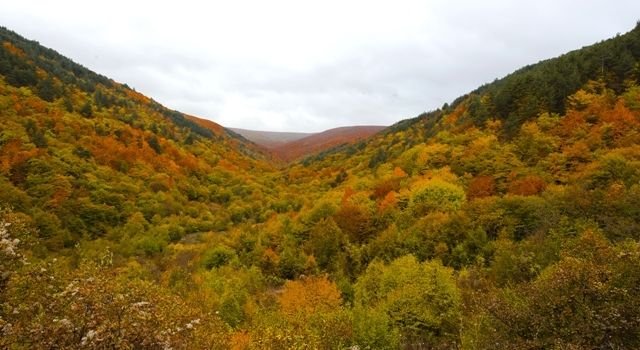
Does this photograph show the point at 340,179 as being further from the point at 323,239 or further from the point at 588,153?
the point at 588,153

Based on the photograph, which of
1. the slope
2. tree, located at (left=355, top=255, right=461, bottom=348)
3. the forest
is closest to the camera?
the forest

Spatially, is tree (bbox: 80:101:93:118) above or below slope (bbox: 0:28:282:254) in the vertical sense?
above

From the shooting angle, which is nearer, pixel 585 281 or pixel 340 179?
pixel 585 281

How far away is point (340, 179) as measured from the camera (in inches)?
3821

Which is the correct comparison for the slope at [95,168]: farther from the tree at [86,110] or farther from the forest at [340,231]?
the forest at [340,231]

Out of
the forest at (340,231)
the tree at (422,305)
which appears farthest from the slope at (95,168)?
the tree at (422,305)

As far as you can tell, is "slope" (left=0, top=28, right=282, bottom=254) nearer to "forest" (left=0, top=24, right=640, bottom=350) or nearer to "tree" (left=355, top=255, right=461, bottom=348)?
"forest" (left=0, top=24, right=640, bottom=350)

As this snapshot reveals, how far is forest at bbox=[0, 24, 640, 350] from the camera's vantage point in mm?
13938

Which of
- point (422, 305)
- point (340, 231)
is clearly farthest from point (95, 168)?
point (422, 305)

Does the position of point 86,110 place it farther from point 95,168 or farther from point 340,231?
point 340,231

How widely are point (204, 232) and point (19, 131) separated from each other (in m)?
31.8

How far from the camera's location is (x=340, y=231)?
2032 inches

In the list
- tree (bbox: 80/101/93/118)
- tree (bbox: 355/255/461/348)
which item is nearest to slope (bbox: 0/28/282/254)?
tree (bbox: 80/101/93/118)

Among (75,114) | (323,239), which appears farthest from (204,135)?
(323,239)
